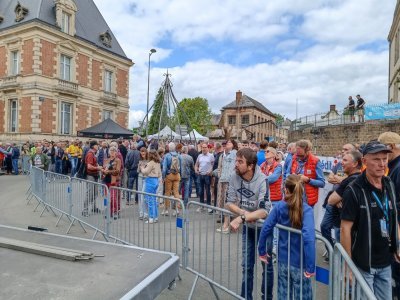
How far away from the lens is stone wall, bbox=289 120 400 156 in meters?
21.0

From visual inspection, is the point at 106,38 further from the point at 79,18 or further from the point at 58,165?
the point at 58,165

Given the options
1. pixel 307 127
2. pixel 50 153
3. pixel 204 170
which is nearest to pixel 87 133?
pixel 50 153

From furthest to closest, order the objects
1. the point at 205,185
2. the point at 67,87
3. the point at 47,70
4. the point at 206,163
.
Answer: the point at 67,87 < the point at 47,70 < the point at 205,185 < the point at 206,163

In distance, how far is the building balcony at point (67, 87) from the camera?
28.5m

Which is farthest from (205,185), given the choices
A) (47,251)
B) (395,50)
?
(395,50)

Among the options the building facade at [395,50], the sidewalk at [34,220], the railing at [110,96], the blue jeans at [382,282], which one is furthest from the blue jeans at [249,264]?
the railing at [110,96]

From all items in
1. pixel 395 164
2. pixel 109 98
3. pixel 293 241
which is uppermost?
pixel 109 98

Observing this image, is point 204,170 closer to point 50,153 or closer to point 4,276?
point 4,276

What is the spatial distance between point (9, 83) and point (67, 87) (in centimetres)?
467

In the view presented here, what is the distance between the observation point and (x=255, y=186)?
3918 mm

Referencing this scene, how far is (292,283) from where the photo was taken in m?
Answer: 3.33

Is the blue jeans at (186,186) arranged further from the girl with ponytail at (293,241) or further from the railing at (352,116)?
the railing at (352,116)

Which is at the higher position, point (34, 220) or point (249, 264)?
point (249, 264)

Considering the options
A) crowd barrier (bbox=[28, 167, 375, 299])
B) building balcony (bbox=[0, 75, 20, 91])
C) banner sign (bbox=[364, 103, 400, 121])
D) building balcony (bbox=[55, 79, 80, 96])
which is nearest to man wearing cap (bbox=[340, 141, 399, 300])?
crowd barrier (bbox=[28, 167, 375, 299])
